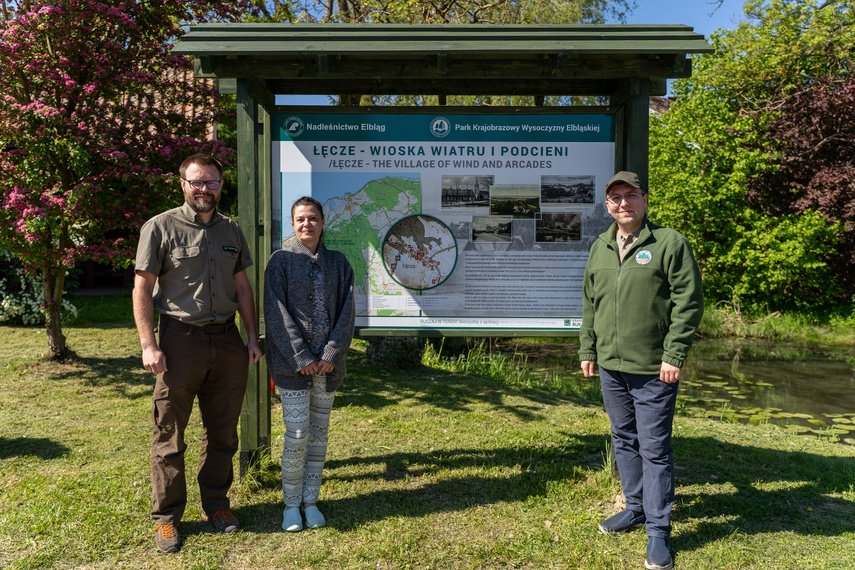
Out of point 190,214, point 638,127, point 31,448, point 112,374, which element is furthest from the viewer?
point 112,374

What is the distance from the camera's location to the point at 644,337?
338 centimetres

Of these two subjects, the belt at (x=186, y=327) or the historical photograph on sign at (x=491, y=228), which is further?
the historical photograph on sign at (x=491, y=228)

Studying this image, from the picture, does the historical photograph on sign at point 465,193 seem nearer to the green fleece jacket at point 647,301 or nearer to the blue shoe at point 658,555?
the green fleece jacket at point 647,301

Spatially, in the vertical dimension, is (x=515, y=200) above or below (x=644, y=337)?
above

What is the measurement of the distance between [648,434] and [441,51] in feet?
8.80

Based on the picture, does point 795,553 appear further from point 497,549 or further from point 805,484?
point 497,549

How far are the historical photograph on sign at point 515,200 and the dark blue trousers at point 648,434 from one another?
132 cm

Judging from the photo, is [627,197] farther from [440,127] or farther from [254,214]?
[254,214]

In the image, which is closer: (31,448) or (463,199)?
(463,199)

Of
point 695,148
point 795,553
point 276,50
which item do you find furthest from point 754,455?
point 695,148

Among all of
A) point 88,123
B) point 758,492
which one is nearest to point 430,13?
point 88,123

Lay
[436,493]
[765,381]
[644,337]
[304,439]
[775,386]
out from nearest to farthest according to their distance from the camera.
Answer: [644,337]
[304,439]
[436,493]
[775,386]
[765,381]

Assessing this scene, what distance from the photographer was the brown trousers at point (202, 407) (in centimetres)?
340

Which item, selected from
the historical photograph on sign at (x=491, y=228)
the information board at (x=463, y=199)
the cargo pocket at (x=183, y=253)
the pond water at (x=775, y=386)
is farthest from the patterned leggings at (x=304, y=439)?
the pond water at (x=775, y=386)
